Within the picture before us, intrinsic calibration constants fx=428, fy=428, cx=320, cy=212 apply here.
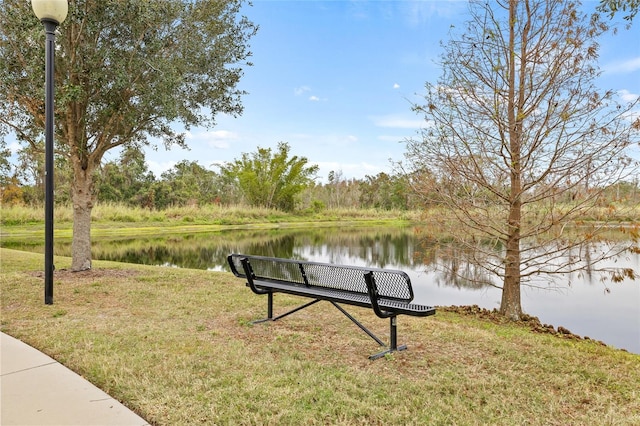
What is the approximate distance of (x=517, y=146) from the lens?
5754 mm

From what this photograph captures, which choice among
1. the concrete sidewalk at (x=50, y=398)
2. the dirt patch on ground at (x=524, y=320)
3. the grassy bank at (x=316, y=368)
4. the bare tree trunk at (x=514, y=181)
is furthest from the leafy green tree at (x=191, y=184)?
the concrete sidewalk at (x=50, y=398)

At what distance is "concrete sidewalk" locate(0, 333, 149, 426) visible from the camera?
2.40 meters

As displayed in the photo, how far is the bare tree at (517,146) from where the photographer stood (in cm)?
545

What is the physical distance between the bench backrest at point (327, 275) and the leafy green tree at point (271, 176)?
31520mm

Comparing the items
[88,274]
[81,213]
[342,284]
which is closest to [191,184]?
[81,213]

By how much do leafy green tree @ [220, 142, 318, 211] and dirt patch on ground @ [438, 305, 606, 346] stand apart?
30.3 meters

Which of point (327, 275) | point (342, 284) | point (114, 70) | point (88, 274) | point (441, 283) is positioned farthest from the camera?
point (441, 283)

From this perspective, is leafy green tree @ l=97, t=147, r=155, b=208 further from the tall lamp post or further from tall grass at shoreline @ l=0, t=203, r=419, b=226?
the tall lamp post

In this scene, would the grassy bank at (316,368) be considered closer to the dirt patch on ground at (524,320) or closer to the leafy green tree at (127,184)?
the dirt patch on ground at (524,320)

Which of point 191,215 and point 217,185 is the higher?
point 217,185

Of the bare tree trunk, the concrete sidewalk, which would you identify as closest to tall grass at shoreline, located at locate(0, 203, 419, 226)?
the bare tree trunk

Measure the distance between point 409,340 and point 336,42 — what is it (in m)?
12.0

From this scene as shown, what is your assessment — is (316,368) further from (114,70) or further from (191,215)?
(191,215)

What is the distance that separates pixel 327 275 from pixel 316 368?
3.81ft
